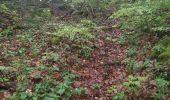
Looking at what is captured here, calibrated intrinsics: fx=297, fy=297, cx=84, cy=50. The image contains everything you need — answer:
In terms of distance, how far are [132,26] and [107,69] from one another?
6172mm

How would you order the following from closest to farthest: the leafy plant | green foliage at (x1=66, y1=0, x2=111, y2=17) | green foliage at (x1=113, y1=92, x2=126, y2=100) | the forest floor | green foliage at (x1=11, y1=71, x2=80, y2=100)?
green foliage at (x1=11, y1=71, x2=80, y2=100) → green foliage at (x1=113, y1=92, x2=126, y2=100) → the leafy plant → the forest floor → green foliage at (x1=66, y1=0, x2=111, y2=17)

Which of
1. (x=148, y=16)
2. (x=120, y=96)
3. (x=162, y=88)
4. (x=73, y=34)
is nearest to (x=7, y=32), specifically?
(x=73, y=34)

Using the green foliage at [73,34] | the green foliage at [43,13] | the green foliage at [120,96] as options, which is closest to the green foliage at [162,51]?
the green foliage at [120,96]

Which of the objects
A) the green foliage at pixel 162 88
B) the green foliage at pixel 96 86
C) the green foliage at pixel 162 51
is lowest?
the green foliage at pixel 96 86

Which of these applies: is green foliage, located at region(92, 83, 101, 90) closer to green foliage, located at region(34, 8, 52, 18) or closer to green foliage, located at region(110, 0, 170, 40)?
green foliage, located at region(110, 0, 170, 40)

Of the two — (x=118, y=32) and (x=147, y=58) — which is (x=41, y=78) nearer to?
(x=147, y=58)

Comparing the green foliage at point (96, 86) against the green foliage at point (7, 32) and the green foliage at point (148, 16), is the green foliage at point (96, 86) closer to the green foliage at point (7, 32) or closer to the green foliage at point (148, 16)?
the green foliage at point (148, 16)

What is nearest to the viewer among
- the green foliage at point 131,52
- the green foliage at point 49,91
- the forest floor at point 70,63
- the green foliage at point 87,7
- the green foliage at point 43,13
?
the green foliage at point 49,91

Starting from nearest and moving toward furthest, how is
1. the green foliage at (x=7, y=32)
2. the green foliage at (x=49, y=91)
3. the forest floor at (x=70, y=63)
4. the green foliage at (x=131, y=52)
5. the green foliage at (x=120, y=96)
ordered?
the green foliage at (x=49, y=91)
the green foliage at (x=120, y=96)
the forest floor at (x=70, y=63)
the green foliage at (x=131, y=52)
the green foliage at (x=7, y=32)

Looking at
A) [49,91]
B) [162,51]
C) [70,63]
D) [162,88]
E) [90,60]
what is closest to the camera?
[162,88]

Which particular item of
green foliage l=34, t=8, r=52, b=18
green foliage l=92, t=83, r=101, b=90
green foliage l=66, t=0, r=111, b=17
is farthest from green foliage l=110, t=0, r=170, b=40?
green foliage l=34, t=8, r=52, b=18

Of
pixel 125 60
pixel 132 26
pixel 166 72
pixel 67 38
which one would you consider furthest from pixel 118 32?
pixel 166 72

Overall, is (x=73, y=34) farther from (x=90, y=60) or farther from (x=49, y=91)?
(x=49, y=91)

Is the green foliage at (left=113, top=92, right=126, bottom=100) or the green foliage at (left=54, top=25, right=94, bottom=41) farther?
the green foliage at (left=54, top=25, right=94, bottom=41)
